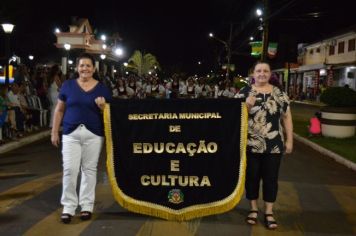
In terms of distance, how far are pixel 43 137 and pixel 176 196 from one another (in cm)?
970

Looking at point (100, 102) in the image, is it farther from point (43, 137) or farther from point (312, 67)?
point (312, 67)

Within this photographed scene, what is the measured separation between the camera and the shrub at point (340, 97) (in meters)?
13.8

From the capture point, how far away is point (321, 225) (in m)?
5.68

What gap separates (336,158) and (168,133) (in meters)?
6.87

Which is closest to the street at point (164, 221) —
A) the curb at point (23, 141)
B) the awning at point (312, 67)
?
the curb at point (23, 141)

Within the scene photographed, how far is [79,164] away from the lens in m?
5.57

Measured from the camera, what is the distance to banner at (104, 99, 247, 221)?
18.1 ft

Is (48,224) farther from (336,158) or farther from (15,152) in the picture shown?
(336,158)

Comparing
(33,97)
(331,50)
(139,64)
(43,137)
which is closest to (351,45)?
(331,50)

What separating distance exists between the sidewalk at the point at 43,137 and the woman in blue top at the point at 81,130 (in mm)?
6294

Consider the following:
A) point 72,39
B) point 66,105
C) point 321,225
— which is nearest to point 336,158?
point 321,225

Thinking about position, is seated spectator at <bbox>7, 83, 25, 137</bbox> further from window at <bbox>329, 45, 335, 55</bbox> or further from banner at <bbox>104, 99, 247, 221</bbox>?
window at <bbox>329, 45, 335, 55</bbox>

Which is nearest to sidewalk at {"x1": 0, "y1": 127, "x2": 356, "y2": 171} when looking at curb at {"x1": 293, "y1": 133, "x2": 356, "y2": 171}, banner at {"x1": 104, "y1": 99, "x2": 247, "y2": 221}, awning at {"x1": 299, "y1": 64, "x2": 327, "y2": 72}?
curb at {"x1": 293, "y1": 133, "x2": 356, "y2": 171}

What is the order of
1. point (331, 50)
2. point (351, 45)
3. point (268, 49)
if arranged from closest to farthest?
point (268, 49), point (351, 45), point (331, 50)
